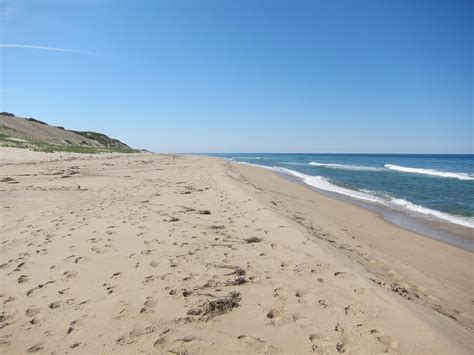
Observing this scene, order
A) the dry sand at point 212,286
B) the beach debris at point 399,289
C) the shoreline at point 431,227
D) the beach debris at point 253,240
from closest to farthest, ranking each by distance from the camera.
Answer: the dry sand at point 212,286, the beach debris at point 399,289, the beach debris at point 253,240, the shoreline at point 431,227

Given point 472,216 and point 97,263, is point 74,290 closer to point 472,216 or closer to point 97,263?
point 97,263

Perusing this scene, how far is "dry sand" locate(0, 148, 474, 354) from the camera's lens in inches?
120

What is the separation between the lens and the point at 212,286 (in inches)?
157

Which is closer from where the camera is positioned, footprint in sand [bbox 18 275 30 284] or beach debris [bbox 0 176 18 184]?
footprint in sand [bbox 18 275 30 284]

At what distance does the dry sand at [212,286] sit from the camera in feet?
9.97

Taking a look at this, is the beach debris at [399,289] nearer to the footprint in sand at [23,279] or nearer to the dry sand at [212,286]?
the dry sand at [212,286]

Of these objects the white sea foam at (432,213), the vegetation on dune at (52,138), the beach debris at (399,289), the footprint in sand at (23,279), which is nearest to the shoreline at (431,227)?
the white sea foam at (432,213)

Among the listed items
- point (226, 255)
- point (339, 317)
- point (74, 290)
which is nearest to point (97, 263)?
point (74, 290)

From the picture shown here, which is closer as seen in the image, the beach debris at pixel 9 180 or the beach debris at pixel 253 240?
the beach debris at pixel 253 240

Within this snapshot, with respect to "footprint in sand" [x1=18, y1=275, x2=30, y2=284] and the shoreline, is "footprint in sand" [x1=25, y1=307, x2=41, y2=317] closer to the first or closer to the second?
"footprint in sand" [x1=18, y1=275, x2=30, y2=284]

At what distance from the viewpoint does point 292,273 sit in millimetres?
4465

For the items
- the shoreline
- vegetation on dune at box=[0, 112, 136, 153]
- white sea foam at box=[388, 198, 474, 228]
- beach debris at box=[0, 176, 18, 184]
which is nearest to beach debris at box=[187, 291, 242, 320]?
the shoreline

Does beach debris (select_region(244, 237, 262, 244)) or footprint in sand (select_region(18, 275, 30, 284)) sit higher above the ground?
beach debris (select_region(244, 237, 262, 244))

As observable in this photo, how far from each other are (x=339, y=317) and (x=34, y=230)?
601cm
